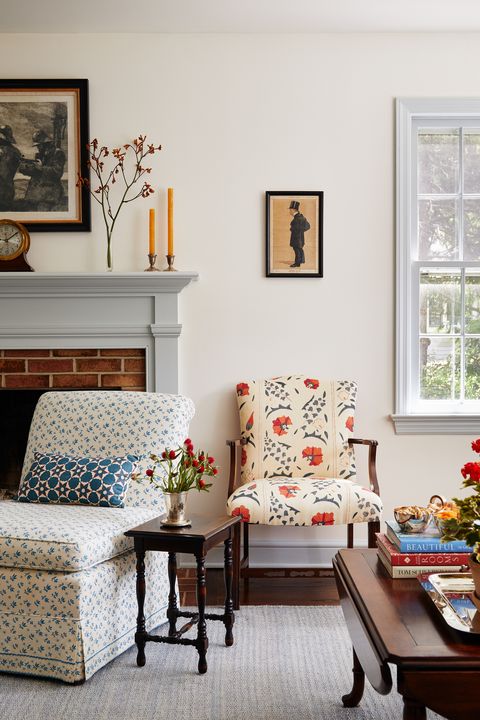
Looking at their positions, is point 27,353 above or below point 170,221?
below

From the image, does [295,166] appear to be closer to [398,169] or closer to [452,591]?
[398,169]

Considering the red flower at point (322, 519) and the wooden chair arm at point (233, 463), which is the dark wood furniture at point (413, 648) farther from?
the wooden chair arm at point (233, 463)

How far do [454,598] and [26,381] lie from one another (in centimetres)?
265

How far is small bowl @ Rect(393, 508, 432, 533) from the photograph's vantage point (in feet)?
7.39

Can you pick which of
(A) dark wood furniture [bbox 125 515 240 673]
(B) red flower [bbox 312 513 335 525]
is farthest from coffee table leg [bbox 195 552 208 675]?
(B) red flower [bbox 312 513 335 525]

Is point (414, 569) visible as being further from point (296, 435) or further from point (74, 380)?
point (74, 380)

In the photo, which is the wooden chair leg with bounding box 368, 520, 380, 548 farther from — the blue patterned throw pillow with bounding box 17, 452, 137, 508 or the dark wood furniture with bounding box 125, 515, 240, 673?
the blue patterned throw pillow with bounding box 17, 452, 137, 508

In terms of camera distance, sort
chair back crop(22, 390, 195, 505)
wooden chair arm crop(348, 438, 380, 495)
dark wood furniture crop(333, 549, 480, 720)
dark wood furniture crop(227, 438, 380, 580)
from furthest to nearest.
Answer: wooden chair arm crop(348, 438, 380, 495)
dark wood furniture crop(227, 438, 380, 580)
chair back crop(22, 390, 195, 505)
dark wood furniture crop(333, 549, 480, 720)

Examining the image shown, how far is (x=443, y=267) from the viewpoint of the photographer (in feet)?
13.5

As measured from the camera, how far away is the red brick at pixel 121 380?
157 inches

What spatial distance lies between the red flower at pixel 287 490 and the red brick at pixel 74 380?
1.15m

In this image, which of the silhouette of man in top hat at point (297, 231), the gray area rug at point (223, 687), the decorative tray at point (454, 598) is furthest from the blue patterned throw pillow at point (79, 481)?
the silhouette of man in top hat at point (297, 231)

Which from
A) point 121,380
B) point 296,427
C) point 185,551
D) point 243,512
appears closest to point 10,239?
point 121,380

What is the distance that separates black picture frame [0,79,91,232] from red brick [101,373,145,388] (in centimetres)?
76
